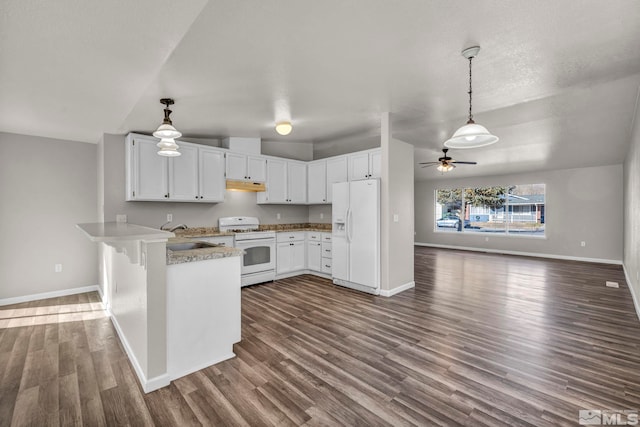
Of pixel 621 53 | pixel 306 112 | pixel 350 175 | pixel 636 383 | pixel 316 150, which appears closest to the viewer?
pixel 636 383

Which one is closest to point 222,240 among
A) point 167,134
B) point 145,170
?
point 145,170

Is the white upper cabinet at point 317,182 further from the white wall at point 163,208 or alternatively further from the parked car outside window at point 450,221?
the parked car outside window at point 450,221

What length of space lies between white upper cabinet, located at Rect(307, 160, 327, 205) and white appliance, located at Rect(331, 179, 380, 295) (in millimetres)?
804

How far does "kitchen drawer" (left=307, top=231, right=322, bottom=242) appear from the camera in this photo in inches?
211

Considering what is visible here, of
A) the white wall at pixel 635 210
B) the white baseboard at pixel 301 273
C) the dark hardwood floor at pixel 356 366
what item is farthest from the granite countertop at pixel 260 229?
the white wall at pixel 635 210

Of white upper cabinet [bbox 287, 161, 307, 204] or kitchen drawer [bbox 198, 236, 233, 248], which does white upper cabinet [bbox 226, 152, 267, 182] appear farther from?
kitchen drawer [bbox 198, 236, 233, 248]

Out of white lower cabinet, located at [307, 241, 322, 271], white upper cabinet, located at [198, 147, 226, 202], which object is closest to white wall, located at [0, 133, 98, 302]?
white upper cabinet, located at [198, 147, 226, 202]

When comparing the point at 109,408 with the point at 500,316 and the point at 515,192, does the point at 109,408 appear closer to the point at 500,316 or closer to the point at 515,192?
the point at 500,316

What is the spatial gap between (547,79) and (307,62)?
8.52 ft

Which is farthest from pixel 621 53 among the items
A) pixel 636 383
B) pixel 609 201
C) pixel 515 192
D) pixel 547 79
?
pixel 515 192

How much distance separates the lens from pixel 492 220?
908 centimetres

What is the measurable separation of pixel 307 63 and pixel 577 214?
841 centimetres

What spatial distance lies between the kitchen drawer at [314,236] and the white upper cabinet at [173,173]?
5.81 feet

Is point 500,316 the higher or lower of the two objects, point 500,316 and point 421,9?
the lower
